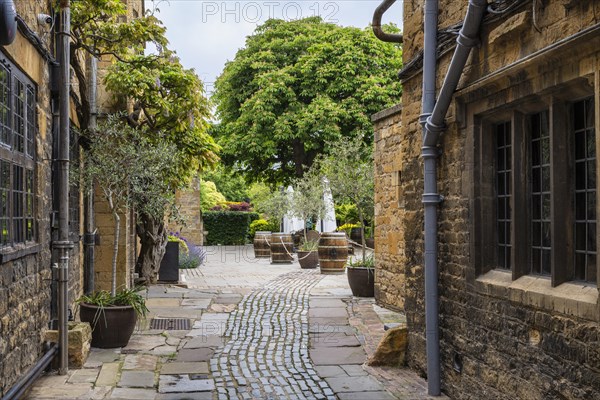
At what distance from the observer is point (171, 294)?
12430mm

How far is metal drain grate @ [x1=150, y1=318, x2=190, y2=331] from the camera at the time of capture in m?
9.51

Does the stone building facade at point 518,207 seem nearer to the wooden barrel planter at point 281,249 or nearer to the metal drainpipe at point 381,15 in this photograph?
the metal drainpipe at point 381,15

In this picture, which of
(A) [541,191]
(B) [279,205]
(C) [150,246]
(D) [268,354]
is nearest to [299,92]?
(B) [279,205]

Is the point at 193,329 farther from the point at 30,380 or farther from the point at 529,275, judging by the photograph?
the point at 529,275

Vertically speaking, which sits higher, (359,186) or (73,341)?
(359,186)

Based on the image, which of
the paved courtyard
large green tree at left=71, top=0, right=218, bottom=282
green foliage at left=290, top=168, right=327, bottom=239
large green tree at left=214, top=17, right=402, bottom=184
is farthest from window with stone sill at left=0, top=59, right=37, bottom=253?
large green tree at left=214, top=17, right=402, bottom=184

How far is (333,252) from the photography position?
15930mm

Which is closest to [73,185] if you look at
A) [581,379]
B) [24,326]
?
[24,326]

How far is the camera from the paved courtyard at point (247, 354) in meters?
6.43

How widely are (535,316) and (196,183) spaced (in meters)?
23.4

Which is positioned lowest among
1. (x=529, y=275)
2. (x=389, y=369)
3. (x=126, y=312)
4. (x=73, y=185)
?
(x=389, y=369)

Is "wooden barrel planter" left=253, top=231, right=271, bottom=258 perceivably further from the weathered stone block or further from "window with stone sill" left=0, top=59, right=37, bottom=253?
"window with stone sill" left=0, top=59, right=37, bottom=253

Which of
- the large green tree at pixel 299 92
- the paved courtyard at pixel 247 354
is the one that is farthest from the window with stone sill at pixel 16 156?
the large green tree at pixel 299 92

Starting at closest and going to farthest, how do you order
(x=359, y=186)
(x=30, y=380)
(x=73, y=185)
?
(x=30, y=380), (x=73, y=185), (x=359, y=186)
